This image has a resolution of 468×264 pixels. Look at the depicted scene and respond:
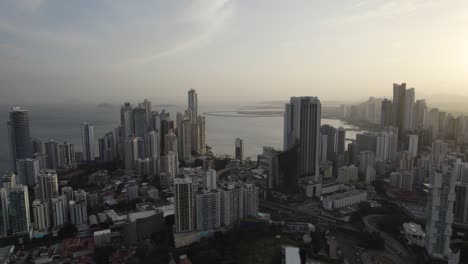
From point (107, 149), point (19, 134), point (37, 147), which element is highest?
point (19, 134)

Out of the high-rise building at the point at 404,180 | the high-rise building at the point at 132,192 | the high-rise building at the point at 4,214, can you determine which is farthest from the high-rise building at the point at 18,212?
the high-rise building at the point at 404,180

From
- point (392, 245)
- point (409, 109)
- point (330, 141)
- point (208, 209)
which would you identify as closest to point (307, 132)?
point (330, 141)

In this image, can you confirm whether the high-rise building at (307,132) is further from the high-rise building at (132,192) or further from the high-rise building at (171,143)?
the high-rise building at (171,143)

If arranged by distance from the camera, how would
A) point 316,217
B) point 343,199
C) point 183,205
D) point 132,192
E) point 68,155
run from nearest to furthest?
point 183,205 → point 316,217 → point 343,199 → point 132,192 → point 68,155

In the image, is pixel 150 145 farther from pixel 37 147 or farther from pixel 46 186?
pixel 46 186

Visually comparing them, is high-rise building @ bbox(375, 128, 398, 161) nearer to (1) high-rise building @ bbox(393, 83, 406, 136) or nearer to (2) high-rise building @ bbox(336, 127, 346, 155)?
(2) high-rise building @ bbox(336, 127, 346, 155)

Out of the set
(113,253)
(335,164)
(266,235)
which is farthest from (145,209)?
(335,164)
